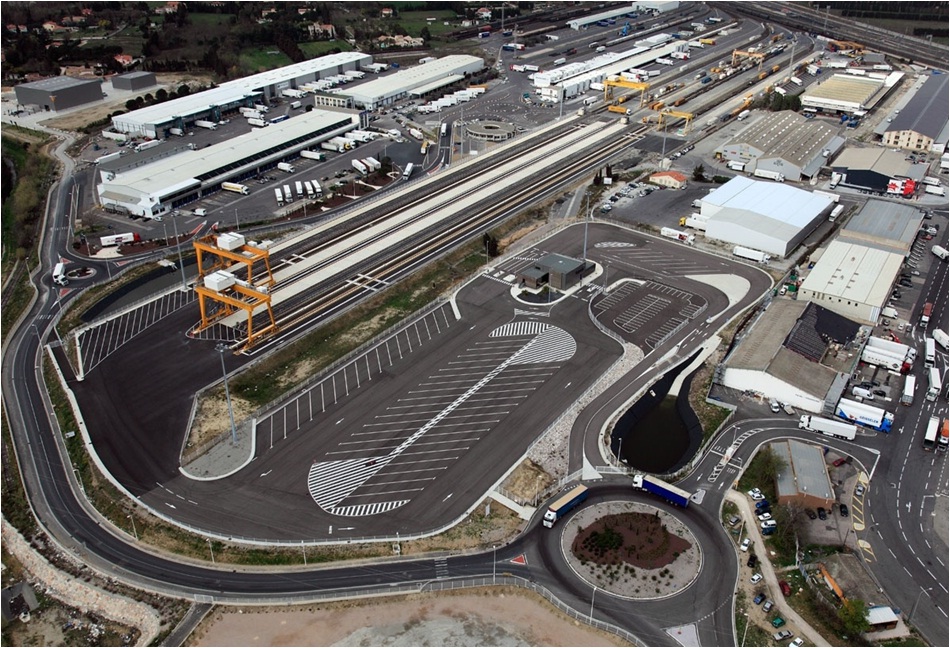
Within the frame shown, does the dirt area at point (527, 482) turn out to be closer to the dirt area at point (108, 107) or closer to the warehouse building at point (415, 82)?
the warehouse building at point (415, 82)

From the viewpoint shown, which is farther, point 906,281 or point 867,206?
point 867,206

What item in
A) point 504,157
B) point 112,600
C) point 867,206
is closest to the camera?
point 112,600

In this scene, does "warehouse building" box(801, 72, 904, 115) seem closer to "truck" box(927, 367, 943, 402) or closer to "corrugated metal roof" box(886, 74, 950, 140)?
"corrugated metal roof" box(886, 74, 950, 140)

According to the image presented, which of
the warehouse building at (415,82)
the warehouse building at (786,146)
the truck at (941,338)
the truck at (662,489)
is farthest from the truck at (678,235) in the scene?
the warehouse building at (415,82)

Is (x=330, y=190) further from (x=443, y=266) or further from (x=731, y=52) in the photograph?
(x=731, y=52)

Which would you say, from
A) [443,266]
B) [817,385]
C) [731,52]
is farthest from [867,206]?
[731,52]

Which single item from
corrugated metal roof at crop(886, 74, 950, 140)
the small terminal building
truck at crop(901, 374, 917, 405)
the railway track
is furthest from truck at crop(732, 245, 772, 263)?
corrugated metal roof at crop(886, 74, 950, 140)
